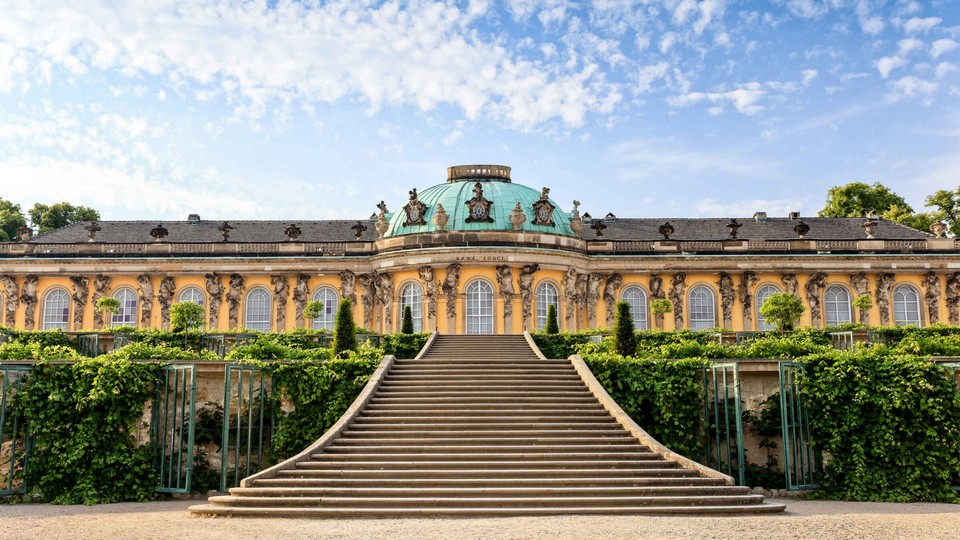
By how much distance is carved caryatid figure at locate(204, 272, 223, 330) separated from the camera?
4775 centimetres

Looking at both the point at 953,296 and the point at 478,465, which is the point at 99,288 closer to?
the point at 478,465

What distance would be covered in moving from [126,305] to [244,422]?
2915 centimetres

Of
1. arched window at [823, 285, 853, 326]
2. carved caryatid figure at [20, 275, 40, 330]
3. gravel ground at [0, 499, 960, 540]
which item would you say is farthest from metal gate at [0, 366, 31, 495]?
arched window at [823, 285, 853, 326]

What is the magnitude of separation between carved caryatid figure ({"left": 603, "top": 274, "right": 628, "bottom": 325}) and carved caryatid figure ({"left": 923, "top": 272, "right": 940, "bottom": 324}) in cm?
1429

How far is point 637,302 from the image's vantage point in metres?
48.1

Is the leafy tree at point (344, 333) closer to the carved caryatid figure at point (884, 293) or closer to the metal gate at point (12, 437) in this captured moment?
the metal gate at point (12, 437)

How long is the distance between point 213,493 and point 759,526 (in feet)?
40.7

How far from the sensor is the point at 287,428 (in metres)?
22.0

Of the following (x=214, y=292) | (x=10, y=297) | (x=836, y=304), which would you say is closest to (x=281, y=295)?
(x=214, y=292)

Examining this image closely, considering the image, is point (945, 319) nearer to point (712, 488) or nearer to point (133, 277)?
point (712, 488)

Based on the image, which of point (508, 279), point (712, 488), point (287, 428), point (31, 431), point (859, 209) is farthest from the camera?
point (859, 209)

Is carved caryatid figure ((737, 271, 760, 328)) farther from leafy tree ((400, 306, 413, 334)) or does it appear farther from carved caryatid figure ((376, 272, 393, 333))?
leafy tree ((400, 306, 413, 334))

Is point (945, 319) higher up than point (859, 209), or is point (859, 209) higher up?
point (859, 209)

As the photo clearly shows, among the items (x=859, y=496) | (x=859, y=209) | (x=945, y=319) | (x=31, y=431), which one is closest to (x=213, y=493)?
(x=31, y=431)
